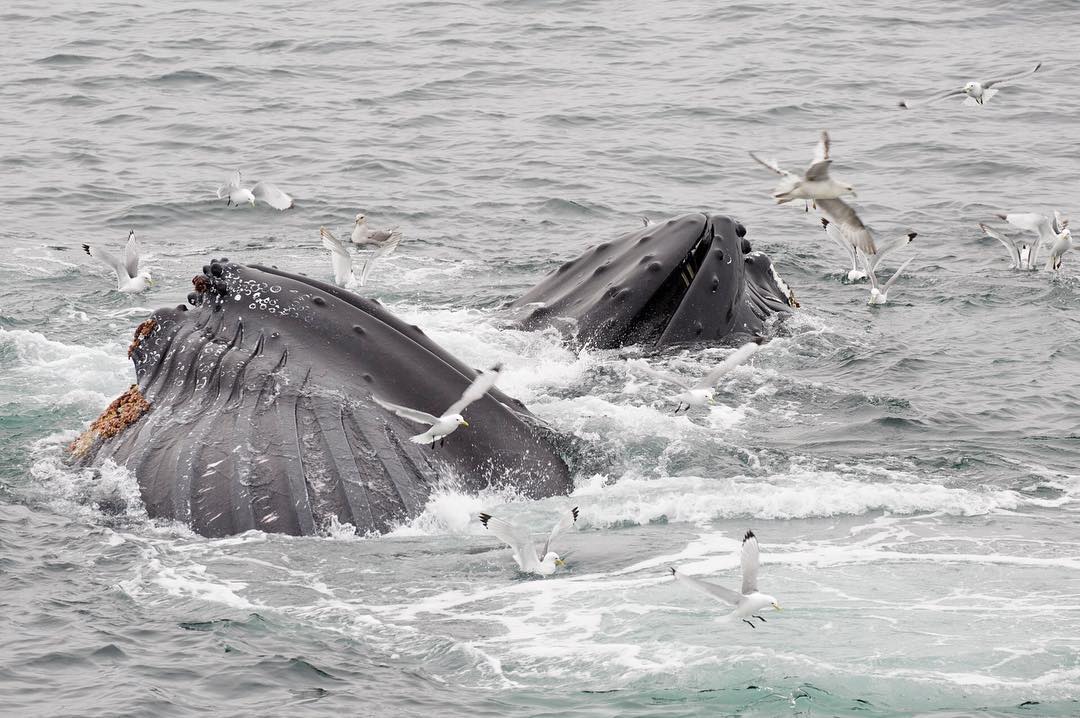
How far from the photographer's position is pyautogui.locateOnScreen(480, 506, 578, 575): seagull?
803 cm

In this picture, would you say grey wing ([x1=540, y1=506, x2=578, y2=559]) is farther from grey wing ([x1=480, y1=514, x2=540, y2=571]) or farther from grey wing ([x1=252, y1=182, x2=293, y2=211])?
grey wing ([x1=252, y1=182, x2=293, y2=211])

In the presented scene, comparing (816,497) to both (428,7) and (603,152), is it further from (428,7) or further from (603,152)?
(428,7)

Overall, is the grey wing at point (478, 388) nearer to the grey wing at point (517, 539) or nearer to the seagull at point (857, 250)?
the grey wing at point (517, 539)

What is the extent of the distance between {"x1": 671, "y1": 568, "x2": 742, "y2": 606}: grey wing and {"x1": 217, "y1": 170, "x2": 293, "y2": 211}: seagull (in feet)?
38.5

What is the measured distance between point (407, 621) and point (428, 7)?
3039 centimetres

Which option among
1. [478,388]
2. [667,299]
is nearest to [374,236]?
[667,299]

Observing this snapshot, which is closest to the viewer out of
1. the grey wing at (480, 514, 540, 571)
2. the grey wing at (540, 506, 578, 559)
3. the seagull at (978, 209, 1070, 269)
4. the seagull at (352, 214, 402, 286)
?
the grey wing at (480, 514, 540, 571)

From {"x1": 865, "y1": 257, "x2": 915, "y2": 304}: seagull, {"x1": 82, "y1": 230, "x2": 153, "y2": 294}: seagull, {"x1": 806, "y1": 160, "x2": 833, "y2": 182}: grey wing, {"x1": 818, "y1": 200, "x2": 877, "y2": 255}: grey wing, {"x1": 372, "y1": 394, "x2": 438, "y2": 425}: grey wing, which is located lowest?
{"x1": 865, "y1": 257, "x2": 915, "y2": 304}: seagull

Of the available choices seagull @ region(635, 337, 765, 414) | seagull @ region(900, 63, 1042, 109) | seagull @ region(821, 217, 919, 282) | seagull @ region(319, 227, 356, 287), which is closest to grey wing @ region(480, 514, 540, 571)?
seagull @ region(635, 337, 765, 414)

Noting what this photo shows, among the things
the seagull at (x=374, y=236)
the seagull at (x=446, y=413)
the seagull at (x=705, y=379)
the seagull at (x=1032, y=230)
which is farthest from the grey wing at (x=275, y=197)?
the seagull at (x=446, y=413)

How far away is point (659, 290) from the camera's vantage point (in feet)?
38.2

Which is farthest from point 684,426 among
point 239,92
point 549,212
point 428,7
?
point 428,7

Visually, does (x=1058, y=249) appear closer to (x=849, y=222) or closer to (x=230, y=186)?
(x=849, y=222)

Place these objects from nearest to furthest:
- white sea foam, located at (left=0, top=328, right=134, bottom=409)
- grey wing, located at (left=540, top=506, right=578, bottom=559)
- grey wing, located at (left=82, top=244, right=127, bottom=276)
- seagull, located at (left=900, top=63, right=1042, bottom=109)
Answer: grey wing, located at (left=540, top=506, right=578, bottom=559)
white sea foam, located at (left=0, top=328, right=134, bottom=409)
seagull, located at (left=900, top=63, right=1042, bottom=109)
grey wing, located at (left=82, top=244, right=127, bottom=276)
